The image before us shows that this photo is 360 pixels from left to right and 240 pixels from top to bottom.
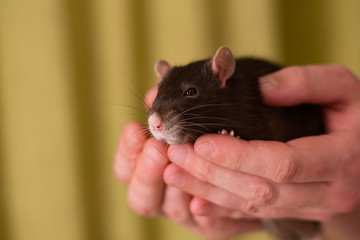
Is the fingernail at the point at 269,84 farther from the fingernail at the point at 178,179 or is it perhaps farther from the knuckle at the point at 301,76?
the fingernail at the point at 178,179

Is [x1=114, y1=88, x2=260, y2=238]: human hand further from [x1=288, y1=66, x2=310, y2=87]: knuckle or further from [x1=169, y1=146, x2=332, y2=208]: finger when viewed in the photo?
[x1=288, y1=66, x2=310, y2=87]: knuckle

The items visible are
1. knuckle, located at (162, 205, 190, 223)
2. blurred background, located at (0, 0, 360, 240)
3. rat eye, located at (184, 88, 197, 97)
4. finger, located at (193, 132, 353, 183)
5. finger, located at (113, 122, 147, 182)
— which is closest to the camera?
finger, located at (193, 132, 353, 183)

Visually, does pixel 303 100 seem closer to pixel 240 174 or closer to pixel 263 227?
pixel 240 174

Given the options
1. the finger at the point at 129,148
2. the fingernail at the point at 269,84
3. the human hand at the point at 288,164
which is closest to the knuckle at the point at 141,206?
the finger at the point at 129,148

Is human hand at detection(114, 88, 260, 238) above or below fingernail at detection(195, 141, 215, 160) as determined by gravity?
below

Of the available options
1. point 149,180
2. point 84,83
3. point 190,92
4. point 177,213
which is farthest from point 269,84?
point 84,83

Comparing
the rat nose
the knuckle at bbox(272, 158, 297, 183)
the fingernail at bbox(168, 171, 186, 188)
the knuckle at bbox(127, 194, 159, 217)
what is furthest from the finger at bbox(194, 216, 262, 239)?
the rat nose

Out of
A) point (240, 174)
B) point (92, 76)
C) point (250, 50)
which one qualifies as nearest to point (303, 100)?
point (240, 174)

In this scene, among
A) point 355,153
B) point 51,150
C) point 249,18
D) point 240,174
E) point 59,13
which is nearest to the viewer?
point 240,174
